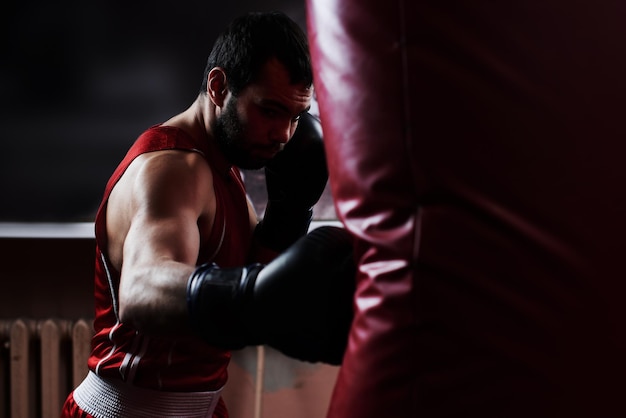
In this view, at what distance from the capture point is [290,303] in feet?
2.00

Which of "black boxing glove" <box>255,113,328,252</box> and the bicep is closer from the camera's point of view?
the bicep

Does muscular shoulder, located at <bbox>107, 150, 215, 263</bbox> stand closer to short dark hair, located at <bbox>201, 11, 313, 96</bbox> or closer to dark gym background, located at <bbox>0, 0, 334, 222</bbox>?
short dark hair, located at <bbox>201, 11, 313, 96</bbox>

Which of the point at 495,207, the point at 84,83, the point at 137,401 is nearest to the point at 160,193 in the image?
the point at 137,401

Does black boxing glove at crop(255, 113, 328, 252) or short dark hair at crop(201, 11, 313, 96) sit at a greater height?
short dark hair at crop(201, 11, 313, 96)

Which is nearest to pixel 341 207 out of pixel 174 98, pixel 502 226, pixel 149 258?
pixel 502 226

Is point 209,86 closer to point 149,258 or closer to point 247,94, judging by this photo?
point 247,94

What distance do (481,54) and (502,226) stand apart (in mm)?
124

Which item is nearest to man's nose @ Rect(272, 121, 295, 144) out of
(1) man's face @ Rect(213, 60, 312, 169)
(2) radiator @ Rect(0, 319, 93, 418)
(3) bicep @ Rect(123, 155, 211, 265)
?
(1) man's face @ Rect(213, 60, 312, 169)

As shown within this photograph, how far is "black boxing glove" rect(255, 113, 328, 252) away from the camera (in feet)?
4.28

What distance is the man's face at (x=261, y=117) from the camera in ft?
3.80

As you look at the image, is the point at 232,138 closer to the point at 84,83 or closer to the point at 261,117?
the point at 261,117

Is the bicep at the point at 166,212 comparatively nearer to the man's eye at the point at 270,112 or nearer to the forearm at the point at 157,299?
the forearm at the point at 157,299

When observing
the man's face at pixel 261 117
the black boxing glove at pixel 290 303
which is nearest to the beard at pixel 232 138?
the man's face at pixel 261 117

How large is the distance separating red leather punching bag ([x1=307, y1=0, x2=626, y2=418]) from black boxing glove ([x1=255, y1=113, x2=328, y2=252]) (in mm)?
785
